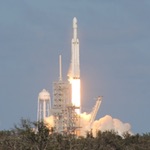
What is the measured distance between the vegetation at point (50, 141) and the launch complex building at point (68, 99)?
128 feet

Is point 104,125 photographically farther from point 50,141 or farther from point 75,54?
point 50,141

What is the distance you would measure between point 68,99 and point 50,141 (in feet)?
293

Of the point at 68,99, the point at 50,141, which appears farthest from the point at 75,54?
the point at 50,141

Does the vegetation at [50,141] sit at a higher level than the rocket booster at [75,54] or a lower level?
lower

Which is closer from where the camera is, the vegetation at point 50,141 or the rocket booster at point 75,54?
the vegetation at point 50,141

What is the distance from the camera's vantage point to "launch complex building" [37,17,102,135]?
14588cm

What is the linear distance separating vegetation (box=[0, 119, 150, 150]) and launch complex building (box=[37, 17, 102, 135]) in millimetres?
39151

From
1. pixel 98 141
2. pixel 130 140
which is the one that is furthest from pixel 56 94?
pixel 98 141

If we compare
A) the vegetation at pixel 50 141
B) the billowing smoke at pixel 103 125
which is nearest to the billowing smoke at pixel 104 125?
the billowing smoke at pixel 103 125

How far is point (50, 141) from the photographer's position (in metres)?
59.7

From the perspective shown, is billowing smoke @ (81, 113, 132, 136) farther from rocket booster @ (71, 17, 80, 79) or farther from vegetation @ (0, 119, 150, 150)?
vegetation @ (0, 119, 150, 150)

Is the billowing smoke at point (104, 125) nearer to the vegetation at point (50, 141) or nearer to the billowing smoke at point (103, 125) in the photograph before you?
the billowing smoke at point (103, 125)

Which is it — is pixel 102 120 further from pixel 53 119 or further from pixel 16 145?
pixel 16 145

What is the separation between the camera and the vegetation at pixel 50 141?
186 ft
